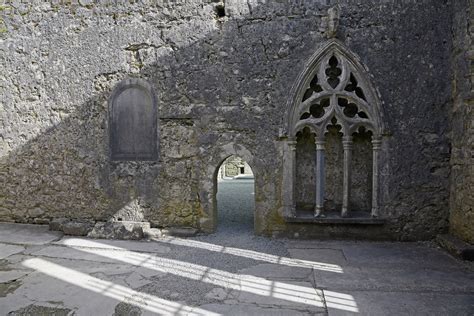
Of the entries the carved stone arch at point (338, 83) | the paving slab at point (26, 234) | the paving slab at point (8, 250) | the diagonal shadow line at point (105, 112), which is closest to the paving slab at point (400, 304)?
the diagonal shadow line at point (105, 112)

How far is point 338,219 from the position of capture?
4.33 m

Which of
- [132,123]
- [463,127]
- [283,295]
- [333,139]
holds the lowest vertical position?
[283,295]

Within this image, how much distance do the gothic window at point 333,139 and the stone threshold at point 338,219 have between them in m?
0.06

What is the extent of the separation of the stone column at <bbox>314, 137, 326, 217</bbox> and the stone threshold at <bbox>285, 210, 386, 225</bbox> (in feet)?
0.38

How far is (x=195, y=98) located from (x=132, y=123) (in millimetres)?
1104

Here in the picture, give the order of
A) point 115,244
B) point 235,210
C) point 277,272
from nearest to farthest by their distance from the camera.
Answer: point 277,272 < point 115,244 < point 235,210

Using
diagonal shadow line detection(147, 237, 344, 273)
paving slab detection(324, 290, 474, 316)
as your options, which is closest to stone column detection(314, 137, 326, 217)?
diagonal shadow line detection(147, 237, 344, 273)

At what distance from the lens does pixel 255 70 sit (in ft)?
14.8

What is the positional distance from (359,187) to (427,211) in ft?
3.10

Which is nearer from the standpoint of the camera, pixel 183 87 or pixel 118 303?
pixel 118 303

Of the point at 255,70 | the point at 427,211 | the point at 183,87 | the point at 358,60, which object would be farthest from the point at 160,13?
the point at 427,211

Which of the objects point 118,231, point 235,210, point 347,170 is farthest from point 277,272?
point 235,210

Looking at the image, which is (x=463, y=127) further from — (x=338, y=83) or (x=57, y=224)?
(x=57, y=224)

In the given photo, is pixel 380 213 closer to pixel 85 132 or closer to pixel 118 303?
pixel 118 303
